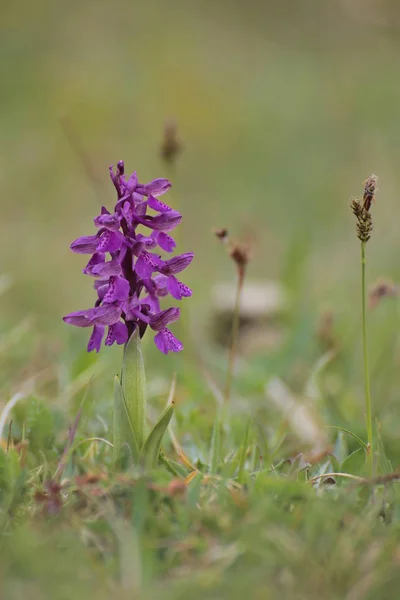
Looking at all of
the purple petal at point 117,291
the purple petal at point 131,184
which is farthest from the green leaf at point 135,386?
the purple petal at point 131,184

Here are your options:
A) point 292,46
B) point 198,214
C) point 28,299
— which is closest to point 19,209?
point 198,214

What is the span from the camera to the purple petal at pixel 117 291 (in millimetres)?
1665

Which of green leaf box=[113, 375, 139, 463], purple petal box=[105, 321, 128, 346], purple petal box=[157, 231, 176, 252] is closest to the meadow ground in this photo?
green leaf box=[113, 375, 139, 463]

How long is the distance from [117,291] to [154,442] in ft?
1.11

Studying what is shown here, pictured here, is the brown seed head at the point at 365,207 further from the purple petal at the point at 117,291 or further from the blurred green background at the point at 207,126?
the blurred green background at the point at 207,126

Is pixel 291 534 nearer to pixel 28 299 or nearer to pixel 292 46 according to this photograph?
pixel 28 299

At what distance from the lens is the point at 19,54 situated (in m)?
8.53

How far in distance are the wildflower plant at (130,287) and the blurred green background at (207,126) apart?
1.79m

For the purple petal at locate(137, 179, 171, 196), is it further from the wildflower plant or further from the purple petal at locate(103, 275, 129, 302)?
the purple petal at locate(103, 275, 129, 302)

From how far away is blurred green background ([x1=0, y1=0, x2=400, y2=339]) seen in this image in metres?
5.18

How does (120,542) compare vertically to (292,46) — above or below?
below

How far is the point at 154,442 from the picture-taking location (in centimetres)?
170

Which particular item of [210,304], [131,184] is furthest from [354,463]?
[210,304]

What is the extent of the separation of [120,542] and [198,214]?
5.27m
